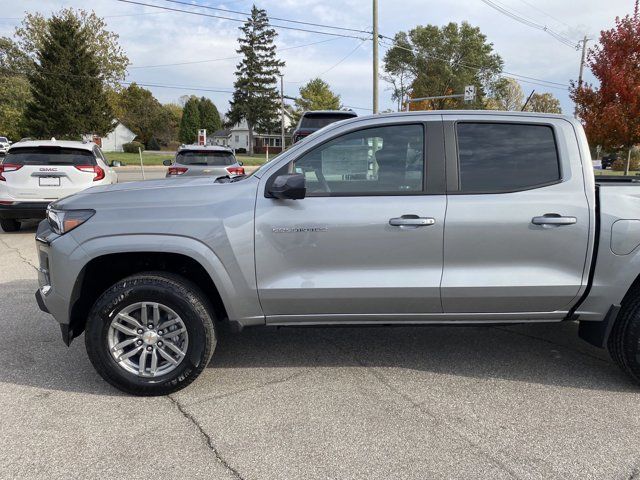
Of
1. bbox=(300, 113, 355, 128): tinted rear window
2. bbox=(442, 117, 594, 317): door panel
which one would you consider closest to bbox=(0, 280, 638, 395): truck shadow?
bbox=(442, 117, 594, 317): door panel

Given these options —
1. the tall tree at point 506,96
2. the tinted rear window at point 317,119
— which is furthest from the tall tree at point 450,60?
the tinted rear window at point 317,119

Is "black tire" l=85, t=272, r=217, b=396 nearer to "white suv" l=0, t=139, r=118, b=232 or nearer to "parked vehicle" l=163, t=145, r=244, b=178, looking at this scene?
"white suv" l=0, t=139, r=118, b=232

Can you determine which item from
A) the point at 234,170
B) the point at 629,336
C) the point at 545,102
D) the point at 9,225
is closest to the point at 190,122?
the point at 545,102

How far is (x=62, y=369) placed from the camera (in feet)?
12.6

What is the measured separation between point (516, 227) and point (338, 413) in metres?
1.68

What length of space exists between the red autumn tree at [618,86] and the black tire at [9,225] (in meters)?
15.0

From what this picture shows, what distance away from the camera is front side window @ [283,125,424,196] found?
345 cm

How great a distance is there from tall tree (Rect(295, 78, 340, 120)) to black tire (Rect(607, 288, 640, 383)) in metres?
64.3

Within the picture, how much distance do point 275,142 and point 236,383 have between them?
8565 cm

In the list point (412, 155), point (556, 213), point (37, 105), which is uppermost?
point (37, 105)

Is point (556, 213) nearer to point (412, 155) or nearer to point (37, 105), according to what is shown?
point (412, 155)

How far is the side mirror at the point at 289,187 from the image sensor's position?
3.26 m

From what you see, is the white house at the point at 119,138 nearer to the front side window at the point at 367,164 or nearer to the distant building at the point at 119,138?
the distant building at the point at 119,138

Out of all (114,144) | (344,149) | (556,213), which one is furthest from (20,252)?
(114,144)
